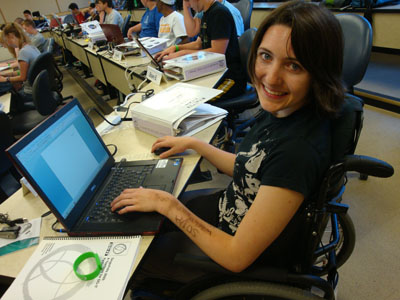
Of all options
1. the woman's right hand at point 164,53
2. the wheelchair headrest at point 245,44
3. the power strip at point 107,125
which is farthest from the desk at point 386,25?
the power strip at point 107,125

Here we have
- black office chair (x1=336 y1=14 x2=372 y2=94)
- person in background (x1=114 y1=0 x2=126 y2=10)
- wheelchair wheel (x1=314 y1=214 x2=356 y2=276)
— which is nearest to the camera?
wheelchair wheel (x1=314 y1=214 x2=356 y2=276)

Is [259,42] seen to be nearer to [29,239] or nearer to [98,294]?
[98,294]

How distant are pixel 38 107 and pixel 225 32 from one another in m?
1.84

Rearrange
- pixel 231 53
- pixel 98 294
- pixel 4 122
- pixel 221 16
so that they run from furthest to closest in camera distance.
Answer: pixel 231 53, pixel 221 16, pixel 4 122, pixel 98 294

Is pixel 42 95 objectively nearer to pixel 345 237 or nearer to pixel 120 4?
pixel 345 237

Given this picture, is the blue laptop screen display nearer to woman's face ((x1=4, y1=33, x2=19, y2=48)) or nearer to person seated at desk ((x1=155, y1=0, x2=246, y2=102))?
person seated at desk ((x1=155, y1=0, x2=246, y2=102))

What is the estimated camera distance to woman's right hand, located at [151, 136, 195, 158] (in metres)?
1.03

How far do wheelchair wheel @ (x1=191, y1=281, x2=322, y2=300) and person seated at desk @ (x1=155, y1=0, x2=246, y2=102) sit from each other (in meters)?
1.36

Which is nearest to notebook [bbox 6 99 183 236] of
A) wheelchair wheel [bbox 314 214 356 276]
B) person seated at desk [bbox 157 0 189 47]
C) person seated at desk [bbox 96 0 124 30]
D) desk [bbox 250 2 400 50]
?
wheelchair wheel [bbox 314 214 356 276]

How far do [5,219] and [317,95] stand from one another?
3.17 feet

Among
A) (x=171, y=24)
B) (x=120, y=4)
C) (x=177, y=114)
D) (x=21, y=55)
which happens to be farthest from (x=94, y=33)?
(x=120, y=4)

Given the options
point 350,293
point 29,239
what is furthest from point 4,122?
point 350,293

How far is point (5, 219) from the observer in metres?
0.79

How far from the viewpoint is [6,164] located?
181 centimetres
